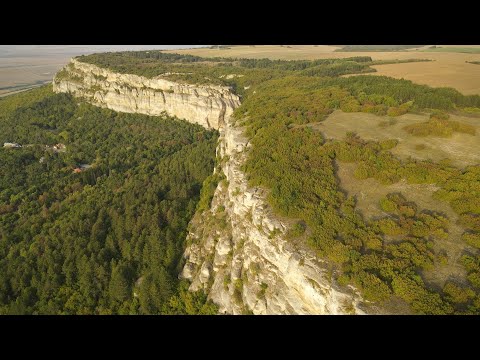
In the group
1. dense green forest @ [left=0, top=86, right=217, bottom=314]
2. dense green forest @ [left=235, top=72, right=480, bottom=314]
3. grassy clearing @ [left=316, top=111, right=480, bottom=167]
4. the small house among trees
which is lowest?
dense green forest @ [left=0, top=86, right=217, bottom=314]

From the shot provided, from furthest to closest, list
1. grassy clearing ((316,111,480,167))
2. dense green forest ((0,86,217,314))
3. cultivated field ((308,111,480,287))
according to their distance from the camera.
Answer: dense green forest ((0,86,217,314))
grassy clearing ((316,111,480,167))
cultivated field ((308,111,480,287))

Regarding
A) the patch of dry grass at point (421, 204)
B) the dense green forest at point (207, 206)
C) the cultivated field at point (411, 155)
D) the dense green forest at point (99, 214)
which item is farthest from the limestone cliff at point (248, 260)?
the cultivated field at point (411, 155)

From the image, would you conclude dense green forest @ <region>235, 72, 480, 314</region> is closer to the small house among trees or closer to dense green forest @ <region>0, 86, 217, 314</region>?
dense green forest @ <region>0, 86, 217, 314</region>

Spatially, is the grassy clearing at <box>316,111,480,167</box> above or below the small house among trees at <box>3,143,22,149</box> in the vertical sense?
above

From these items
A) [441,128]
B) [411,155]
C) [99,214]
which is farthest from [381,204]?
[99,214]

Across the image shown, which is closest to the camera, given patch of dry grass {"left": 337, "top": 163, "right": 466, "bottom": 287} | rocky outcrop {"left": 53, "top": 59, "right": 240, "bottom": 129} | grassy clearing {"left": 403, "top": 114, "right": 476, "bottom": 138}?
patch of dry grass {"left": 337, "top": 163, "right": 466, "bottom": 287}

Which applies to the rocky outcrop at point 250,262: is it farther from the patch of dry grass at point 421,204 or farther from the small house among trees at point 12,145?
the small house among trees at point 12,145

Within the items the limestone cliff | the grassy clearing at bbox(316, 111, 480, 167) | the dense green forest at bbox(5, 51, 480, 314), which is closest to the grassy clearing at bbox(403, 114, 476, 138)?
the dense green forest at bbox(5, 51, 480, 314)
